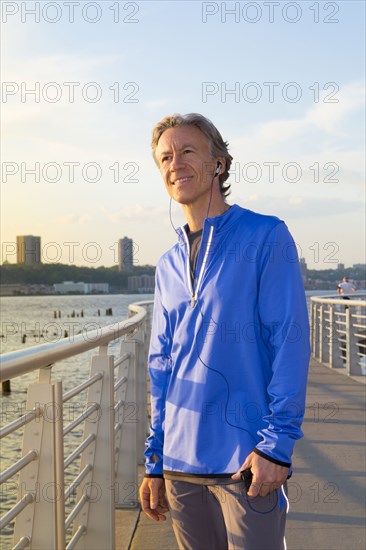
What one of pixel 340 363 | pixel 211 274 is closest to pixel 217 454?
pixel 211 274

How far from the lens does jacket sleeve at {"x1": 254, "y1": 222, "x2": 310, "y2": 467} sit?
68.9 inches

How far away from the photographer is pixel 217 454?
6.01 ft

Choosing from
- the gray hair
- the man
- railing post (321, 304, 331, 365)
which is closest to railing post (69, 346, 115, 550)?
the man

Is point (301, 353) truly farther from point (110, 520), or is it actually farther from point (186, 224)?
point (110, 520)

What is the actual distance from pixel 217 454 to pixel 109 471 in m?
1.69

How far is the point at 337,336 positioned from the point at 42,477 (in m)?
10.9

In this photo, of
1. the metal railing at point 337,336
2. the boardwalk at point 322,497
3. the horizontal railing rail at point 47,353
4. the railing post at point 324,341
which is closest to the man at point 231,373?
the horizontal railing rail at point 47,353

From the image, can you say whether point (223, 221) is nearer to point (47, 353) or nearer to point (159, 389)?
point (159, 389)

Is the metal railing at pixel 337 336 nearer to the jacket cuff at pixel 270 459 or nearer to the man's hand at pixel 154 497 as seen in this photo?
the man's hand at pixel 154 497

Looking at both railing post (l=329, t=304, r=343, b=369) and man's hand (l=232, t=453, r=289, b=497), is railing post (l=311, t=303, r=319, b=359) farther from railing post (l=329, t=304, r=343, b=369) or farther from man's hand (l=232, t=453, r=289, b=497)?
man's hand (l=232, t=453, r=289, b=497)

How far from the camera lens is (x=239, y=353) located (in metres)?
1.84

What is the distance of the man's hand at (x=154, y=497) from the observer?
6.84ft

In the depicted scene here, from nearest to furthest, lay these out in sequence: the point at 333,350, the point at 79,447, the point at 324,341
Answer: the point at 79,447 → the point at 333,350 → the point at 324,341

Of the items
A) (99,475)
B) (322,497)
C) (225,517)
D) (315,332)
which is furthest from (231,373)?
(315,332)
